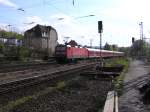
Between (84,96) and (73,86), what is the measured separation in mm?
3226

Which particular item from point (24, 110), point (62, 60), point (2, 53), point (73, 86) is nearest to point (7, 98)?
point (24, 110)

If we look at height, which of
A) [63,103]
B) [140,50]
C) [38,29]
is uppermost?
[38,29]

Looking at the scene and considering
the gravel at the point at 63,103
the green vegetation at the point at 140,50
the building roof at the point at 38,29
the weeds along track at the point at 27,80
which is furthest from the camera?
the building roof at the point at 38,29

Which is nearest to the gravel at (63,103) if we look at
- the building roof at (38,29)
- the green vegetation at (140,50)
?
the green vegetation at (140,50)

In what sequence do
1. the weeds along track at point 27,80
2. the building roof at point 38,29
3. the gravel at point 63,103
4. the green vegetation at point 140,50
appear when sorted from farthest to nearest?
the building roof at point 38,29 < the green vegetation at point 140,50 < the weeds along track at point 27,80 < the gravel at point 63,103

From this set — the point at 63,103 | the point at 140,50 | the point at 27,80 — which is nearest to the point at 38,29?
the point at 140,50

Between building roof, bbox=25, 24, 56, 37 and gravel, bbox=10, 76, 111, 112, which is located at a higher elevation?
building roof, bbox=25, 24, 56, 37

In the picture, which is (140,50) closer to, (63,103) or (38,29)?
(38,29)

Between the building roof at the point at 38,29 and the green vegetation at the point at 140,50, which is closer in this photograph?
the green vegetation at the point at 140,50

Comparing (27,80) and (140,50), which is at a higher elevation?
(140,50)

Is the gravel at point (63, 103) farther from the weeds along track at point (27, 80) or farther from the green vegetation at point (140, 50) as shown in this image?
the green vegetation at point (140, 50)

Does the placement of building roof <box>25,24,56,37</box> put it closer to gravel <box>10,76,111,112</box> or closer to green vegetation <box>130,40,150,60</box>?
green vegetation <box>130,40,150,60</box>

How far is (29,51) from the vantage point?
207 feet

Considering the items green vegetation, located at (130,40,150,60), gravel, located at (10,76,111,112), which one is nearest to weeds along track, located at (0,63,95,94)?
gravel, located at (10,76,111,112)
